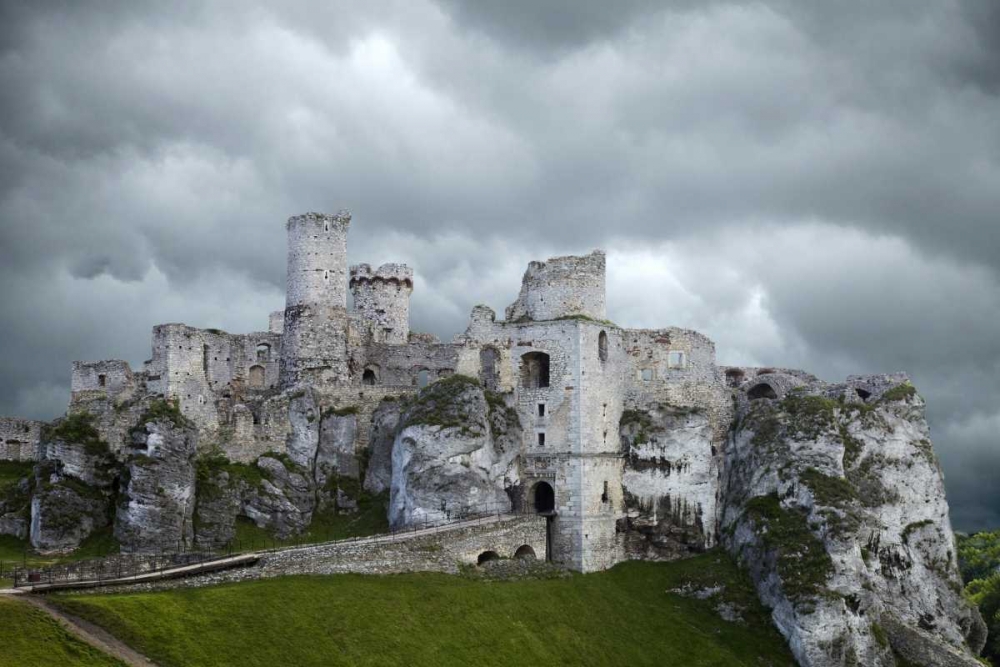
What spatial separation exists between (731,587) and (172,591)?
35.3 m

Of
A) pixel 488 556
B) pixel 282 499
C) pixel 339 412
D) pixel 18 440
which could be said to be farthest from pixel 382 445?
pixel 18 440

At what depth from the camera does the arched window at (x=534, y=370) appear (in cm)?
6919

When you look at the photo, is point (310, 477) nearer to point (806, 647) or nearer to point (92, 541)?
point (92, 541)

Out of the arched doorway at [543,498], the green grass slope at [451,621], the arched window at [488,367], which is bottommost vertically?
the green grass slope at [451,621]

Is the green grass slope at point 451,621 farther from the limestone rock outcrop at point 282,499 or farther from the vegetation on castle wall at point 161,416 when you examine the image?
the vegetation on castle wall at point 161,416

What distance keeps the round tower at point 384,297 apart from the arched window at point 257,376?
9.31m

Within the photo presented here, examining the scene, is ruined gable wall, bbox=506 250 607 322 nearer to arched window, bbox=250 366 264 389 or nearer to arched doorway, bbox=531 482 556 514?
arched doorway, bbox=531 482 556 514

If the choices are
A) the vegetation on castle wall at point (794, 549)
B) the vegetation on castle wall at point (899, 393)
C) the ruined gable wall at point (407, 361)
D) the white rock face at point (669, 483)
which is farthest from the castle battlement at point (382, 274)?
the vegetation on castle wall at point (899, 393)

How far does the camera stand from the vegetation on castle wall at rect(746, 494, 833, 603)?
59.9 meters

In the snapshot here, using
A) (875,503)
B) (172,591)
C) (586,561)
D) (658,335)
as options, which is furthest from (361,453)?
(875,503)

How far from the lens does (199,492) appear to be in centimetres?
6025

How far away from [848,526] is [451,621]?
26655 mm

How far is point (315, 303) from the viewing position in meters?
69.5

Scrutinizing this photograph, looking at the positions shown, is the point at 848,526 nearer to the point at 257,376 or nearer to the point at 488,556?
the point at 488,556
